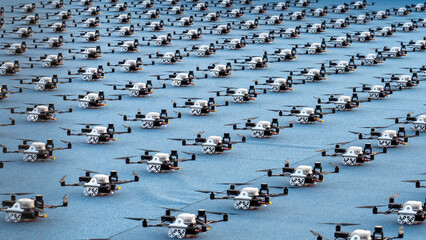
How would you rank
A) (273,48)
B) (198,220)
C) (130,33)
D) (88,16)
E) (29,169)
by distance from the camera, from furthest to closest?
(88,16) → (130,33) → (273,48) → (29,169) → (198,220)

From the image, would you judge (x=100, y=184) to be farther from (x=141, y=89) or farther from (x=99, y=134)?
(x=141, y=89)

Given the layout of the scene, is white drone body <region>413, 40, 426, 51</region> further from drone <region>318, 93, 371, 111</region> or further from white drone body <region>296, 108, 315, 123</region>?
white drone body <region>296, 108, 315, 123</region>

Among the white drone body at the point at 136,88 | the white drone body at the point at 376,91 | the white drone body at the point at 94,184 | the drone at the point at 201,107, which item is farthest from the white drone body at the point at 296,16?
the white drone body at the point at 94,184

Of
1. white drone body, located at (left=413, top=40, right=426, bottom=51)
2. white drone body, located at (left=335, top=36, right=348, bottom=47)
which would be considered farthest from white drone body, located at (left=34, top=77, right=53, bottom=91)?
white drone body, located at (left=413, top=40, right=426, bottom=51)

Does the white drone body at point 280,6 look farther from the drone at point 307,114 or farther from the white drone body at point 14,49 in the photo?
the drone at point 307,114

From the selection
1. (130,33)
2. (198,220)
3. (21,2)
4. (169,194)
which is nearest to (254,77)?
(130,33)

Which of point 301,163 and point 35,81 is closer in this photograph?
point 301,163

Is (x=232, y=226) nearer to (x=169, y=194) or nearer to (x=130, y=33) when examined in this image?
(x=169, y=194)
